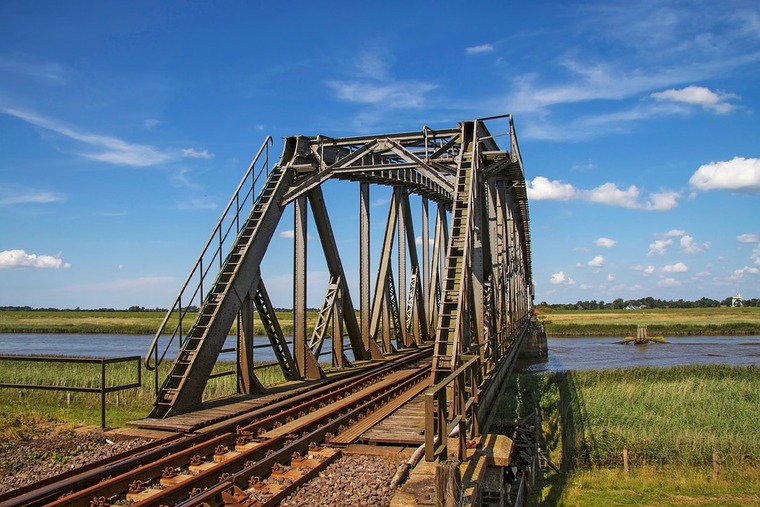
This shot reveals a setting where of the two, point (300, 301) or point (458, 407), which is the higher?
point (300, 301)

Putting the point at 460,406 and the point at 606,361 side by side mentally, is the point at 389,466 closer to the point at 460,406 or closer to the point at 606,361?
the point at 460,406

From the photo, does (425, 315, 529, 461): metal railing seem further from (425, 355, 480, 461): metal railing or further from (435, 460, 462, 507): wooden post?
(435, 460, 462, 507): wooden post

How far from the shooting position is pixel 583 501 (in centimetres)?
1302

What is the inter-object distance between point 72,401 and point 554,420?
13.3m

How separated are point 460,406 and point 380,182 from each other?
14282mm

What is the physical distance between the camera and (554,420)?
60.6 feet

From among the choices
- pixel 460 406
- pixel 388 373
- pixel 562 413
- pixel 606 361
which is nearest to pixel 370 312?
pixel 388 373

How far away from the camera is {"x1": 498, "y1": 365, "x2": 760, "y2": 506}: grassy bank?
13387 millimetres

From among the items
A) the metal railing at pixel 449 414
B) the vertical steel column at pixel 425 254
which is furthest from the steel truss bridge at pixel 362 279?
the vertical steel column at pixel 425 254

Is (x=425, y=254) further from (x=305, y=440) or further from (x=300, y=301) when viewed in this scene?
(x=305, y=440)

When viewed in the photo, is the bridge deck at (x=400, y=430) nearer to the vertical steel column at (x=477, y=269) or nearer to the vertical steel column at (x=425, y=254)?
the vertical steel column at (x=477, y=269)

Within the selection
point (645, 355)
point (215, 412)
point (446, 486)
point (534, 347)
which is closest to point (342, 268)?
point (215, 412)

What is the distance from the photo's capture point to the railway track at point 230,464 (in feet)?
21.6

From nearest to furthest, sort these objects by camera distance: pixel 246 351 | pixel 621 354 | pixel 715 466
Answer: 1. pixel 246 351
2. pixel 715 466
3. pixel 621 354
